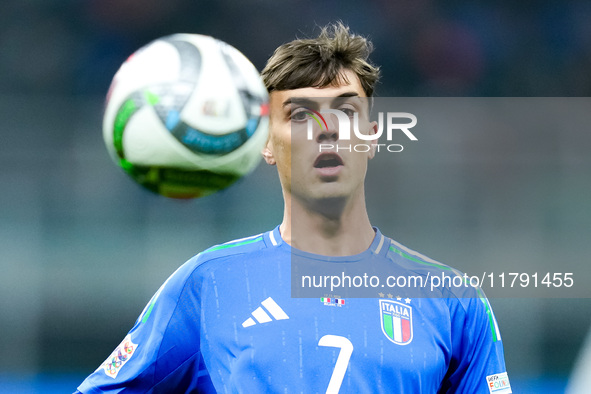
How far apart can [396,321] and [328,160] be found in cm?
58

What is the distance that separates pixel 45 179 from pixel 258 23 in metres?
3.02

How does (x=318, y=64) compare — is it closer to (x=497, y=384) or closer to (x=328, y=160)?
(x=328, y=160)

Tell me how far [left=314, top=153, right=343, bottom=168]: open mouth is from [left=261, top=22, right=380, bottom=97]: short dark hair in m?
0.33

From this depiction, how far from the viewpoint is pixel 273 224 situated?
725 centimetres

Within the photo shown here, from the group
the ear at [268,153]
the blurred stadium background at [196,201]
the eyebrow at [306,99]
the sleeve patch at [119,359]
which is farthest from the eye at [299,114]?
the blurred stadium background at [196,201]

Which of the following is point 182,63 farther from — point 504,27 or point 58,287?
point 504,27

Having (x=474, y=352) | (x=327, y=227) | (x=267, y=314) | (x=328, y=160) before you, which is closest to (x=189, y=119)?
(x=328, y=160)

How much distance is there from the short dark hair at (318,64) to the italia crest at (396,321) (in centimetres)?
84

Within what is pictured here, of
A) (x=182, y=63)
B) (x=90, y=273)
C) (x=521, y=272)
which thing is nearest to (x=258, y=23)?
(x=90, y=273)

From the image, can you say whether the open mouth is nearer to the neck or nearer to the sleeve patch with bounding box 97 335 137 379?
the neck

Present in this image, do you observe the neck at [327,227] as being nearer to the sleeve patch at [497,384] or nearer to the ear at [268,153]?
the ear at [268,153]

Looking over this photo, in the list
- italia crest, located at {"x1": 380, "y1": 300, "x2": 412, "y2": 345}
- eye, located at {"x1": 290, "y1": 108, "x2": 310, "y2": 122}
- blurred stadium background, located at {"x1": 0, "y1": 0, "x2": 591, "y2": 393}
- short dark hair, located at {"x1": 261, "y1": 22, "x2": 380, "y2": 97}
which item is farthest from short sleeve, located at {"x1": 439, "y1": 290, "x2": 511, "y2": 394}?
blurred stadium background, located at {"x1": 0, "y1": 0, "x2": 591, "y2": 393}

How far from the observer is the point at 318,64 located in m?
2.71

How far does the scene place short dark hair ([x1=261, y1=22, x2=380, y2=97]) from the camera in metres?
2.70
